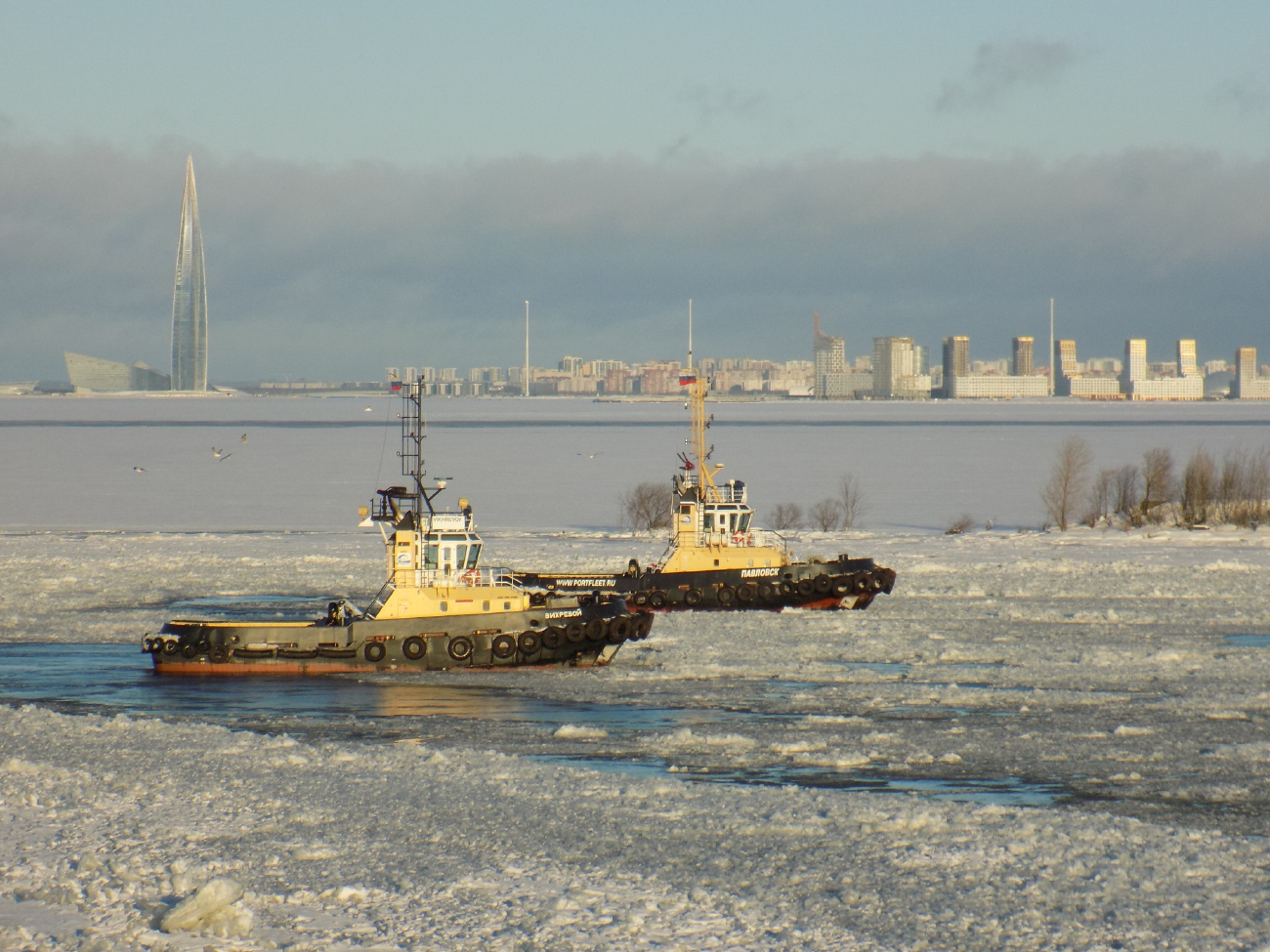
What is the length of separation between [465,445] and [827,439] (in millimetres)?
37021

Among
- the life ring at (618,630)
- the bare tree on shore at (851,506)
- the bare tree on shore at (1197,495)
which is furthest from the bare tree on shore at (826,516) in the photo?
the life ring at (618,630)

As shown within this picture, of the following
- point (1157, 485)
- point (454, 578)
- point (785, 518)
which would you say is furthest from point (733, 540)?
point (1157, 485)

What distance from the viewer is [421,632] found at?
23625 mm

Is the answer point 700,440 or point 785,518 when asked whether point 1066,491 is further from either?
point 700,440

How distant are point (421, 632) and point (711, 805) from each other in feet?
35.8

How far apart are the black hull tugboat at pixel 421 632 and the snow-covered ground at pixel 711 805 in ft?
2.37

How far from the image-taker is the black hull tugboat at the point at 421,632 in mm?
23469

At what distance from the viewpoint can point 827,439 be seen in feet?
472

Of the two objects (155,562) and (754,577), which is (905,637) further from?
(155,562)

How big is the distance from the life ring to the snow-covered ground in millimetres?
638

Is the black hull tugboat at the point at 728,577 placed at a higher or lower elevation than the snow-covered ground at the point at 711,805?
higher

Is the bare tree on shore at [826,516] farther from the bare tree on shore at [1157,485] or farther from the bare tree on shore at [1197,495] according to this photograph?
the bare tree on shore at [1197,495]

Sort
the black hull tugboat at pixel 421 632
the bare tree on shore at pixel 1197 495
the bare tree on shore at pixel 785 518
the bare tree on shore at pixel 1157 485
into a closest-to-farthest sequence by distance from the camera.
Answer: the black hull tugboat at pixel 421 632 → the bare tree on shore at pixel 1197 495 → the bare tree on shore at pixel 1157 485 → the bare tree on shore at pixel 785 518

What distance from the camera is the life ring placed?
23.6 metres
